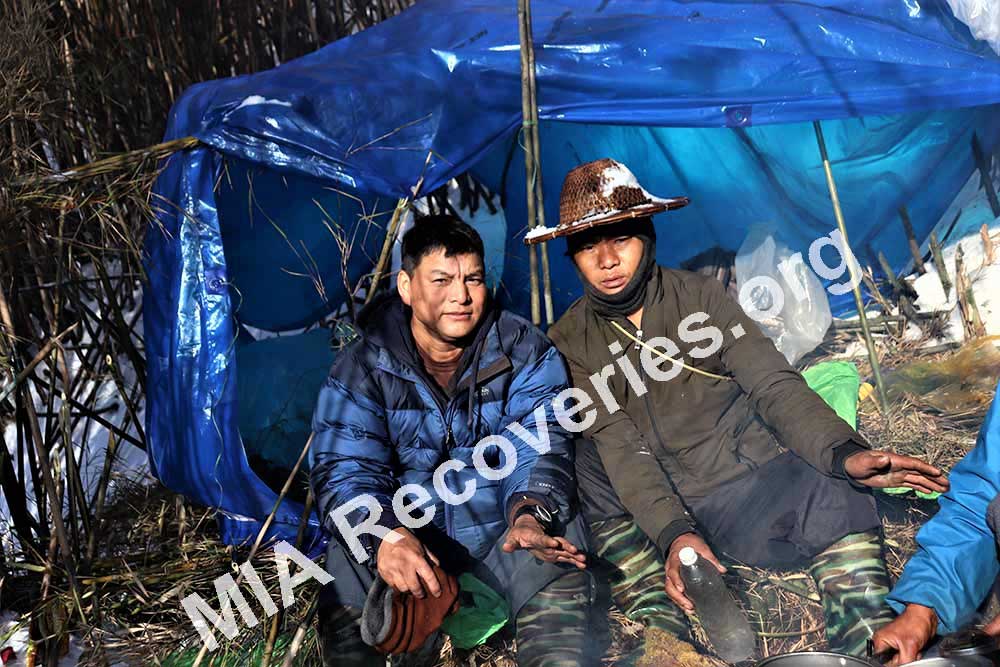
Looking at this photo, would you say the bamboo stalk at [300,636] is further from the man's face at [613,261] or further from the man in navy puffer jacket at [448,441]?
the man's face at [613,261]

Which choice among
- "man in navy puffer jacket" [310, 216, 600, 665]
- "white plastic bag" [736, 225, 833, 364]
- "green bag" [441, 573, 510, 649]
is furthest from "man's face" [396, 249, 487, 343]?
"white plastic bag" [736, 225, 833, 364]

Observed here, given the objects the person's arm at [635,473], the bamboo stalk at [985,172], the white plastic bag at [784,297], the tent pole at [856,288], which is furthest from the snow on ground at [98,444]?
the bamboo stalk at [985,172]

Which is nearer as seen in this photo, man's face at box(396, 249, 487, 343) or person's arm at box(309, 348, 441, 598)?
person's arm at box(309, 348, 441, 598)

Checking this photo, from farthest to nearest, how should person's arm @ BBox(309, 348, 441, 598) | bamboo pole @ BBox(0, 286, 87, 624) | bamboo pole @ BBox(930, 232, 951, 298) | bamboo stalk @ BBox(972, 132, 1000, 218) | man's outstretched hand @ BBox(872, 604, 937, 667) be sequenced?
1. bamboo pole @ BBox(930, 232, 951, 298)
2. bamboo stalk @ BBox(972, 132, 1000, 218)
3. bamboo pole @ BBox(0, 286, 87, 624)
4. person's arm @ BBox(309, 348, 441, 598)
5. man's outstretched hand @ BBox(872, 604, 937, 667)

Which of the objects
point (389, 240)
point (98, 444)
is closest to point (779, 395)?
point (389, 240)

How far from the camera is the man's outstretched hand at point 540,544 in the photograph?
246 cm

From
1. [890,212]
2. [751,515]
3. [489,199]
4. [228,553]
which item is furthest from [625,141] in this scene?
[228,553]

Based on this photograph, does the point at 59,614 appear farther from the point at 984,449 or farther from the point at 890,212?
the point at 890,212

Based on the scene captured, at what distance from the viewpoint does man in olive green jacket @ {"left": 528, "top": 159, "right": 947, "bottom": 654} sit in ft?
9.07

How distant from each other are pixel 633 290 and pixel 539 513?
78cm

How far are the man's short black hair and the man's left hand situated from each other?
113 centimetres

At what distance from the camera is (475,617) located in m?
2.70

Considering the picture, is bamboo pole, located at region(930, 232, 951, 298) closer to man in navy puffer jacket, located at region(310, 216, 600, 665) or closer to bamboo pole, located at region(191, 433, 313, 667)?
man in navy puffer jacket, located at region(310, 216, 600, 665)

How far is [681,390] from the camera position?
3.06 meters
